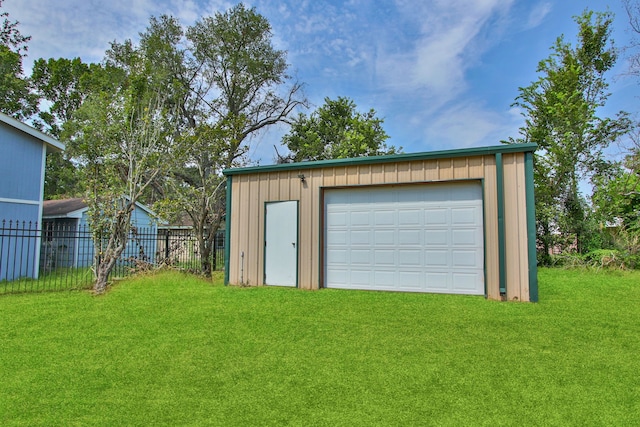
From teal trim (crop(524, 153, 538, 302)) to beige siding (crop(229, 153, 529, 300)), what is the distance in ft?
0.24

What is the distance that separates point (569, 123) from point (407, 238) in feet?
31.8

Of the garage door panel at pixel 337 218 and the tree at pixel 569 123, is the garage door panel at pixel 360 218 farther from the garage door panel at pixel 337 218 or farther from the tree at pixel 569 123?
the tree at pixel 569 123

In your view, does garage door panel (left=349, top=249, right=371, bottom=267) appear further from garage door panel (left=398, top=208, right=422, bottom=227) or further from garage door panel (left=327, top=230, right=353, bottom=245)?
garage door panel (left=398, top=208, right=422, bottom=227)

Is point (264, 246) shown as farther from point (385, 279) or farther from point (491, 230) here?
point (491, 230)

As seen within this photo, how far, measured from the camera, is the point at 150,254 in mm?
12797

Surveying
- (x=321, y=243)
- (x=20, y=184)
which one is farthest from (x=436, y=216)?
(x=20, y=184)

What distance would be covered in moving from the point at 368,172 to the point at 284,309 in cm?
322

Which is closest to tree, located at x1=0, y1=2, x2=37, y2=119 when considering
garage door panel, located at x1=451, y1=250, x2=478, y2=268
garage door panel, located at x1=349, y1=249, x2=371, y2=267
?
garage door panel, located at x1=349, y1=249, x2=371, y2=267

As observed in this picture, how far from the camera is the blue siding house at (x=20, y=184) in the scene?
971 centimetres

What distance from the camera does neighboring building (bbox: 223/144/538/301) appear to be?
6.09 metres

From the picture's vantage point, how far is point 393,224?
7086 millimetres

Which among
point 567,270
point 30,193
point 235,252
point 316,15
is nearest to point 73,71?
point 30,193

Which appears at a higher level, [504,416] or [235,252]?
[235,252]

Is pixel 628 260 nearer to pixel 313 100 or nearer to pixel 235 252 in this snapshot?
pixel 235 252
